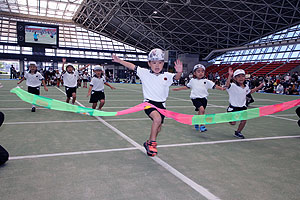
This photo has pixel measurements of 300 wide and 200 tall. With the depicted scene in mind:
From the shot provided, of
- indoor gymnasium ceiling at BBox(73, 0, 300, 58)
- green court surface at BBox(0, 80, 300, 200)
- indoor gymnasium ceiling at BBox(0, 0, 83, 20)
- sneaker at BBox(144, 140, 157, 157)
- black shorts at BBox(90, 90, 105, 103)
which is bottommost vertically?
green court surface at BBox(0, 80, 300, 200)

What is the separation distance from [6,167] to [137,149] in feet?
6.88

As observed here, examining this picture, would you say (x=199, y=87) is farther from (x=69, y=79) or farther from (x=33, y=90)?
(x=33, y=90)

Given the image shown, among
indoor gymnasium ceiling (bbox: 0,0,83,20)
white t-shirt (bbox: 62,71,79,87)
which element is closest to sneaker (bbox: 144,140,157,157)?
white t-shirt (bbox: 62,71,79,87)

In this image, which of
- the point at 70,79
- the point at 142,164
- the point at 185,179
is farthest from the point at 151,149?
the point at 70,79

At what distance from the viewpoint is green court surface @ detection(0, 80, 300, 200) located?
2.70 metres

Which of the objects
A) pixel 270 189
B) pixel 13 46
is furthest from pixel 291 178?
pixel 13 46

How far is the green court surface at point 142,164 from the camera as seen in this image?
8.84 ft

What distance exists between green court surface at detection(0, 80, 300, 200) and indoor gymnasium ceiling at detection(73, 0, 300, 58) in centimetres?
3083

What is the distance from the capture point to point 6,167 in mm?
3328

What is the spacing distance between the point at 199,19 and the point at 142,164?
39.5m

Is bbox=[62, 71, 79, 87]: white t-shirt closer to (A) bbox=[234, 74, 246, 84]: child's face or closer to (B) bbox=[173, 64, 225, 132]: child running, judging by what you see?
(B) bbox=[173, 64, 225, 132]: child running

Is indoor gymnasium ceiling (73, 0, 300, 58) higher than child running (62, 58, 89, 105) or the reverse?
higher

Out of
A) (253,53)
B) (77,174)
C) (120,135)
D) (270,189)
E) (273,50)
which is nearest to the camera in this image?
(270,189)

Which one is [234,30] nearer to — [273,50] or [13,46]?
[273,50]
